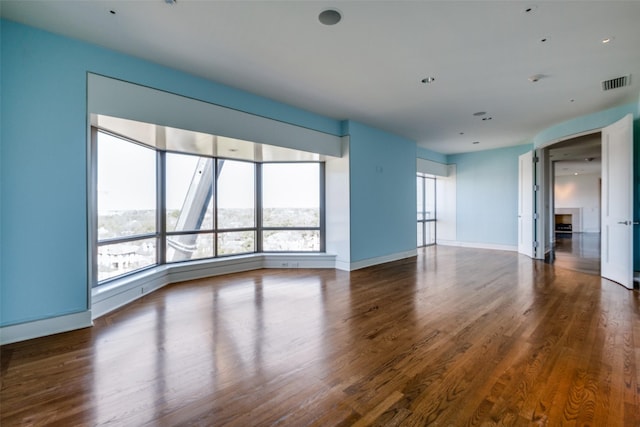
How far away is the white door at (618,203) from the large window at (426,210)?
458cm

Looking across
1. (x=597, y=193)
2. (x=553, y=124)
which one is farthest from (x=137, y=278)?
(x=597, y=193)

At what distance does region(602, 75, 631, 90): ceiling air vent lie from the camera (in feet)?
12.6

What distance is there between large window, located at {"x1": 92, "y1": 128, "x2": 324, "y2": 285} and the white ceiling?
5.09 feet

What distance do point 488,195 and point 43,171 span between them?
9833 mm

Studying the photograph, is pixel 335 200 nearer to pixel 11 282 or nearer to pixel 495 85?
pixel 495 85

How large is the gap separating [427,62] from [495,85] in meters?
1.39

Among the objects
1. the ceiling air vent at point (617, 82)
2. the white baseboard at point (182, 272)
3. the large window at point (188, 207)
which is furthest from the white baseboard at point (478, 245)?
the large window at point (188, 207)

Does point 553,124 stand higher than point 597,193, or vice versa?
point 553,124

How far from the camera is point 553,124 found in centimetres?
600

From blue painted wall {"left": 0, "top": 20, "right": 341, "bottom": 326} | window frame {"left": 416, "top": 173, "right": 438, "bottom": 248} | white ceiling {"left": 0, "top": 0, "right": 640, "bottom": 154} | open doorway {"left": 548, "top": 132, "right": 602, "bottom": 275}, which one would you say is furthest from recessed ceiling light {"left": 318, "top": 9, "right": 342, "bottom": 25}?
open doorway {"left": 548, "top": 132, "right": 602, "bottom": 275}

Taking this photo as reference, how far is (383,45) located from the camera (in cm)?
307

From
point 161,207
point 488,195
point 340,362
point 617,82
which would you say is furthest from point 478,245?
point 161,207

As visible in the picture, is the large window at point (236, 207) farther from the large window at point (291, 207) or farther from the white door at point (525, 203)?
the white door at point (525, 203)

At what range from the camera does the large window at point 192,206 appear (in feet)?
12.9
